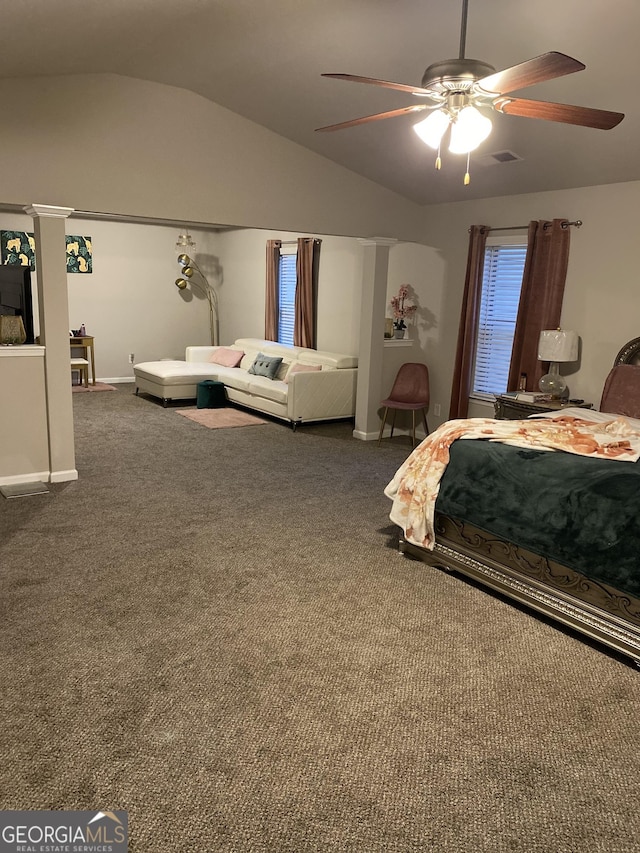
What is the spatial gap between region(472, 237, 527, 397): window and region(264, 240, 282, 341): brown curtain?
3.52 m

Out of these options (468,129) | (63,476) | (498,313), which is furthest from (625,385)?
(63,476)

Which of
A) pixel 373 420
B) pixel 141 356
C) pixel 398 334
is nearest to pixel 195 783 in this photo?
pixel 373 420

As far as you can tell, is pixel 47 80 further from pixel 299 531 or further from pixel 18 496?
pixel 299 531

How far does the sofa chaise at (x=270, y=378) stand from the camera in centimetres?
705

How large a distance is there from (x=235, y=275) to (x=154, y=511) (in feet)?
20.5

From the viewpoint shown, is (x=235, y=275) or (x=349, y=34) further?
(x=235, y=275)

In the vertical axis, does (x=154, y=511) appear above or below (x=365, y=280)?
below

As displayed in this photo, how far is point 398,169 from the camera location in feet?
18.8

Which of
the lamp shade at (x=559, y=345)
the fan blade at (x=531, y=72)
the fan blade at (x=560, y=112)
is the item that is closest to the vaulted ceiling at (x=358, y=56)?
the fan blade at (x=560, y=112)

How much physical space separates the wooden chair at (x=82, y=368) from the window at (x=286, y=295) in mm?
2730

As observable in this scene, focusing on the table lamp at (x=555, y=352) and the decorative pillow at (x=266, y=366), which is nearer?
the table lamp at (x=555, y=352)

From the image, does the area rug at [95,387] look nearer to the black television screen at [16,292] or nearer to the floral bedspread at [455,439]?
the black television screen at [16,292]

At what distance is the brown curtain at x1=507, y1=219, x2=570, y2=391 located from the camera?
5.29 meters
